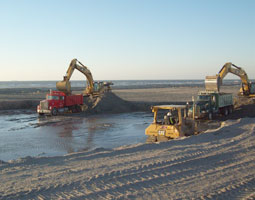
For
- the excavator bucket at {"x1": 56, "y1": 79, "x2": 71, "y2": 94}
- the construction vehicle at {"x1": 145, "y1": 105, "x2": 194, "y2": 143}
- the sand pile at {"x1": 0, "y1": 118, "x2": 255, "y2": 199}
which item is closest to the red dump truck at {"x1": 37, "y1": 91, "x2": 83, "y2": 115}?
the excavator bucket at {"x1": 56, "y1": 79, "x2": 71, "y2": 94}

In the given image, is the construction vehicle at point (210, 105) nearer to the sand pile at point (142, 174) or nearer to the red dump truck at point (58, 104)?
the sand pile at point (142, 174)

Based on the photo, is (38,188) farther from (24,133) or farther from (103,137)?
(24,133)

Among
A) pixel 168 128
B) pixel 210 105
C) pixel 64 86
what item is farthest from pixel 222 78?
pixel 64 86

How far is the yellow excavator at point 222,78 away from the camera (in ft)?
78.2

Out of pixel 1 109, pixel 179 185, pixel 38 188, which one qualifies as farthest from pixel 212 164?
pixel 1 109

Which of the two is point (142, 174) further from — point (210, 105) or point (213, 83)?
point (213, 83)

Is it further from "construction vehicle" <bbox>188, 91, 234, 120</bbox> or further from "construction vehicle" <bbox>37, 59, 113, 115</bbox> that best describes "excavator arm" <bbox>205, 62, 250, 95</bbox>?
"construction vehicle" <bbox>37, 59, 113, 115</bbox>

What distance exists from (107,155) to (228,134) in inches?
268

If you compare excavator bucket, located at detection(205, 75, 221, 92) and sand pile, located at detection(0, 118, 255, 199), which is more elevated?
excavator bucket, located at detection(205, 75, 221, 92)

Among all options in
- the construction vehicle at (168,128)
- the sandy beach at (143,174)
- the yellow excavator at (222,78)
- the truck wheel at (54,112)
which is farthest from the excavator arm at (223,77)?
the truck wheel at (54,112)

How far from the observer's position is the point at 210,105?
74.0 feet

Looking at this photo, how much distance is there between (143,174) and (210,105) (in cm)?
1554

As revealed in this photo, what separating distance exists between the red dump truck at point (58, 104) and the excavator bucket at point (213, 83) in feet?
42.9

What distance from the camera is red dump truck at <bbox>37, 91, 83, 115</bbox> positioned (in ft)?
87.5
